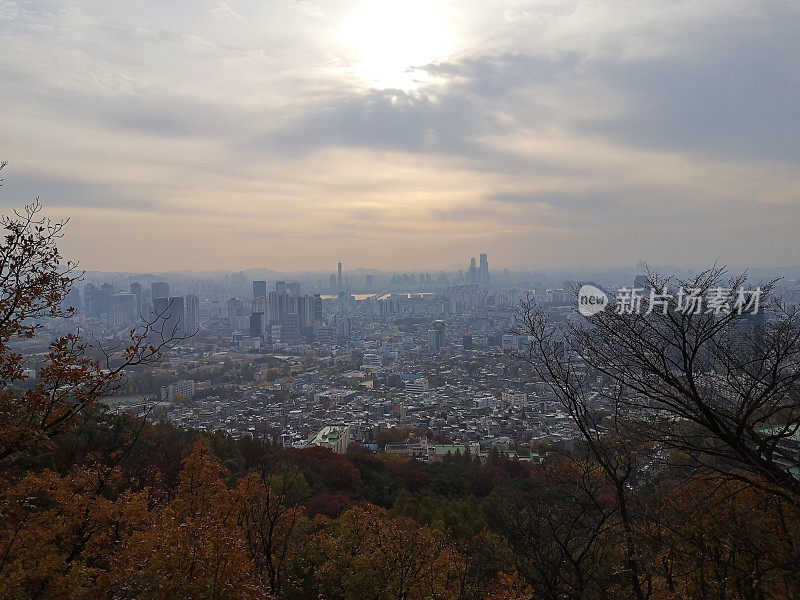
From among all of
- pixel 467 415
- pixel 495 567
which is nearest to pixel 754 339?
pixel 495 567

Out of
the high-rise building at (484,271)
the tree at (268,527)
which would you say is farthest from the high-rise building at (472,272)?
the tree at (268,527)

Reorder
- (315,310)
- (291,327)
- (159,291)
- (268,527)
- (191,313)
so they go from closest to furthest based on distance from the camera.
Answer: (268,527) < (191,313) < (159,291) < (291,327) < (315,310)

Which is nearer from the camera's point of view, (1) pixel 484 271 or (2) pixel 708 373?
(2) pixel 708 373

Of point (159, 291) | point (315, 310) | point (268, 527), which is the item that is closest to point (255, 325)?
point (315, 310)

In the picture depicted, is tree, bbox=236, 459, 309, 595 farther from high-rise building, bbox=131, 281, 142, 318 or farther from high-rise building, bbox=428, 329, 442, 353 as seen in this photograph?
high-rise building, bbox=131, 281, 142, 318

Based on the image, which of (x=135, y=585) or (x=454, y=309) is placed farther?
(x=454, y=309)

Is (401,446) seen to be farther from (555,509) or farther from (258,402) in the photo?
(555,509)

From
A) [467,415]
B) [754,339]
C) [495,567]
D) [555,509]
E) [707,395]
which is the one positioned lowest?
[467,415]

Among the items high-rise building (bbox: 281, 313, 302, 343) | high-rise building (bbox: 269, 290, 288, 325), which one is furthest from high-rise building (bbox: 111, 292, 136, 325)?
high-rise building (bbox: 281, 313, 302, 343)

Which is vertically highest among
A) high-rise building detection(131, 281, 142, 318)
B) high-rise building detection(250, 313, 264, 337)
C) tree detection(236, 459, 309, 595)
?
high-rise building detection(131, 281, 142, 318)

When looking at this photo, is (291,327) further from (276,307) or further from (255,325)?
(255,325)

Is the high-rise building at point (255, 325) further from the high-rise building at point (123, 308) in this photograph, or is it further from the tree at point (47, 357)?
the tree at point (47, 357)
